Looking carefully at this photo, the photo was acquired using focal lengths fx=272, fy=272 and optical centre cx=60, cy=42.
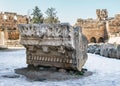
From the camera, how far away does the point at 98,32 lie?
132 feet

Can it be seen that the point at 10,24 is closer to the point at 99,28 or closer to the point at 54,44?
the point at 99,28

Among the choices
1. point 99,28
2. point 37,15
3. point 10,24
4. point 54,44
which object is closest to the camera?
point 54,44

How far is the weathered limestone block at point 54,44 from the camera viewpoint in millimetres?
6469

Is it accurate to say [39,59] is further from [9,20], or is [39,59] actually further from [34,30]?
[9,20]

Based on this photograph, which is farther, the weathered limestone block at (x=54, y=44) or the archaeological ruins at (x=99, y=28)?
the archaeological ruins at (x=99, y=28)

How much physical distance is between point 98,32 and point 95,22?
169 cm

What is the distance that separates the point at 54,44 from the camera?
665 cm

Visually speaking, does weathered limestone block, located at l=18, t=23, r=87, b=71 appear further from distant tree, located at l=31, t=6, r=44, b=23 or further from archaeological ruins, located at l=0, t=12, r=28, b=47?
distant tree, located at l=31, t=6, r=44, b=23

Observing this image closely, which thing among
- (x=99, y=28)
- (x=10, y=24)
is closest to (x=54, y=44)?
(x=99, y=28)

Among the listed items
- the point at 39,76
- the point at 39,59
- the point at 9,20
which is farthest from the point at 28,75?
the point at 9,20

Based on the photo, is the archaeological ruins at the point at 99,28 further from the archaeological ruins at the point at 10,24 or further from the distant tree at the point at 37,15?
the distant tree at the point at 37,15

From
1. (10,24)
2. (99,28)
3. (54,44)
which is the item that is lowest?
(54,44)

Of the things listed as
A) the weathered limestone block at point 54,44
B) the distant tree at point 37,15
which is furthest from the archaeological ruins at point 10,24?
the weathered limestone block at point 54,44

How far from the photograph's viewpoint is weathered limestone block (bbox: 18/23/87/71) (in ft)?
21.2
